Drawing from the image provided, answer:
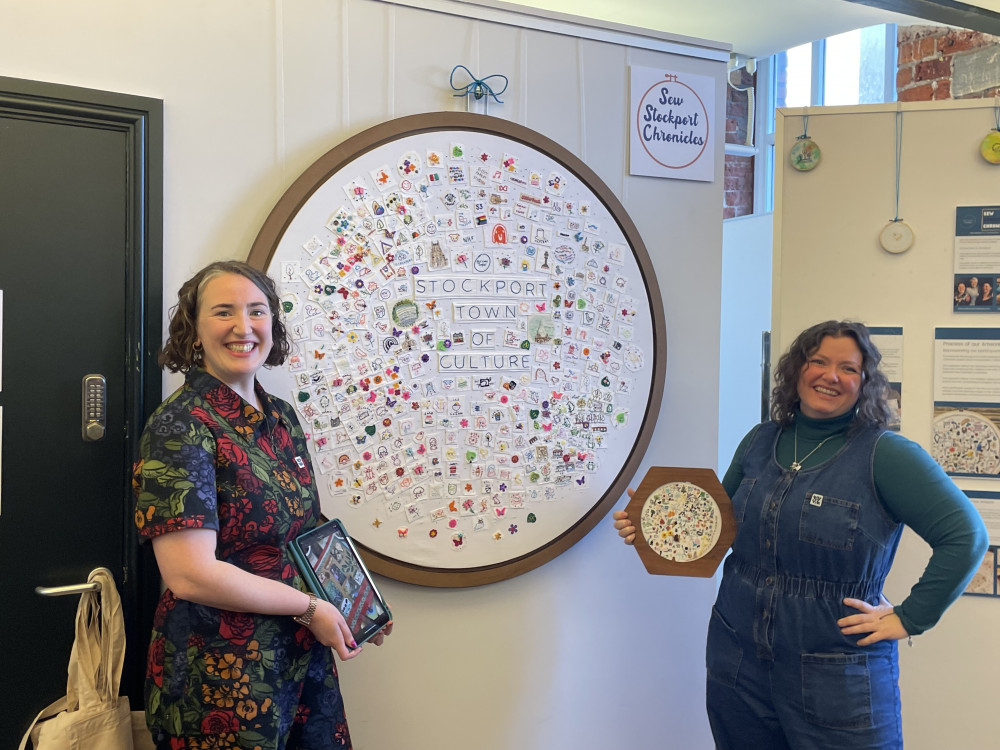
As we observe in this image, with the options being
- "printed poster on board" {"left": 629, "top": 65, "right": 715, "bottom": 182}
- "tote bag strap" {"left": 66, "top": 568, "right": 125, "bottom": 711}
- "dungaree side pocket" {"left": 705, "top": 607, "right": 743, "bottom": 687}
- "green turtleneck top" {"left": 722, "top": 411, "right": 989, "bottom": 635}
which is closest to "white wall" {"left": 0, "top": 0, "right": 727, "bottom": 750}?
"printed poster on board" {"left": 629, "top": 65, "right": 715, "bottom": 182}

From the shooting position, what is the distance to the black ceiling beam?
242cm

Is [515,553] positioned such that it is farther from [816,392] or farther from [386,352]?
[816,392]

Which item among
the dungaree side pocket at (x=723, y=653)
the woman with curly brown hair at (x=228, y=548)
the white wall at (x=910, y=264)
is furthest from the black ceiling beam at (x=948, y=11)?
the woman with curly brown hair at (x=228, y=548)

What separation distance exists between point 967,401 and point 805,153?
0.88 m

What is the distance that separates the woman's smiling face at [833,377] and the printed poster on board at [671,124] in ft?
2.74

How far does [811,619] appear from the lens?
1.74m

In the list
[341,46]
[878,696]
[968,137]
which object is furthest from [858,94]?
[878,696]

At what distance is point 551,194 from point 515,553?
1007 mm

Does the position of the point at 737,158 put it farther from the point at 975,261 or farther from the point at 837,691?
the point at 837,691

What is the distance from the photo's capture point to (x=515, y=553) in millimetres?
2219

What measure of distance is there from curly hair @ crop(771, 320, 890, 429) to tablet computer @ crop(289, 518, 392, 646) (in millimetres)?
1065

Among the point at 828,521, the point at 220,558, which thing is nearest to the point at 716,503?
the point at 828,521

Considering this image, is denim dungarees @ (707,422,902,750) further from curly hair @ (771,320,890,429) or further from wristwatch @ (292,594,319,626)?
wristwatch @ (292,594,319,626)

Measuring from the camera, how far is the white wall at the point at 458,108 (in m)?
1.87
